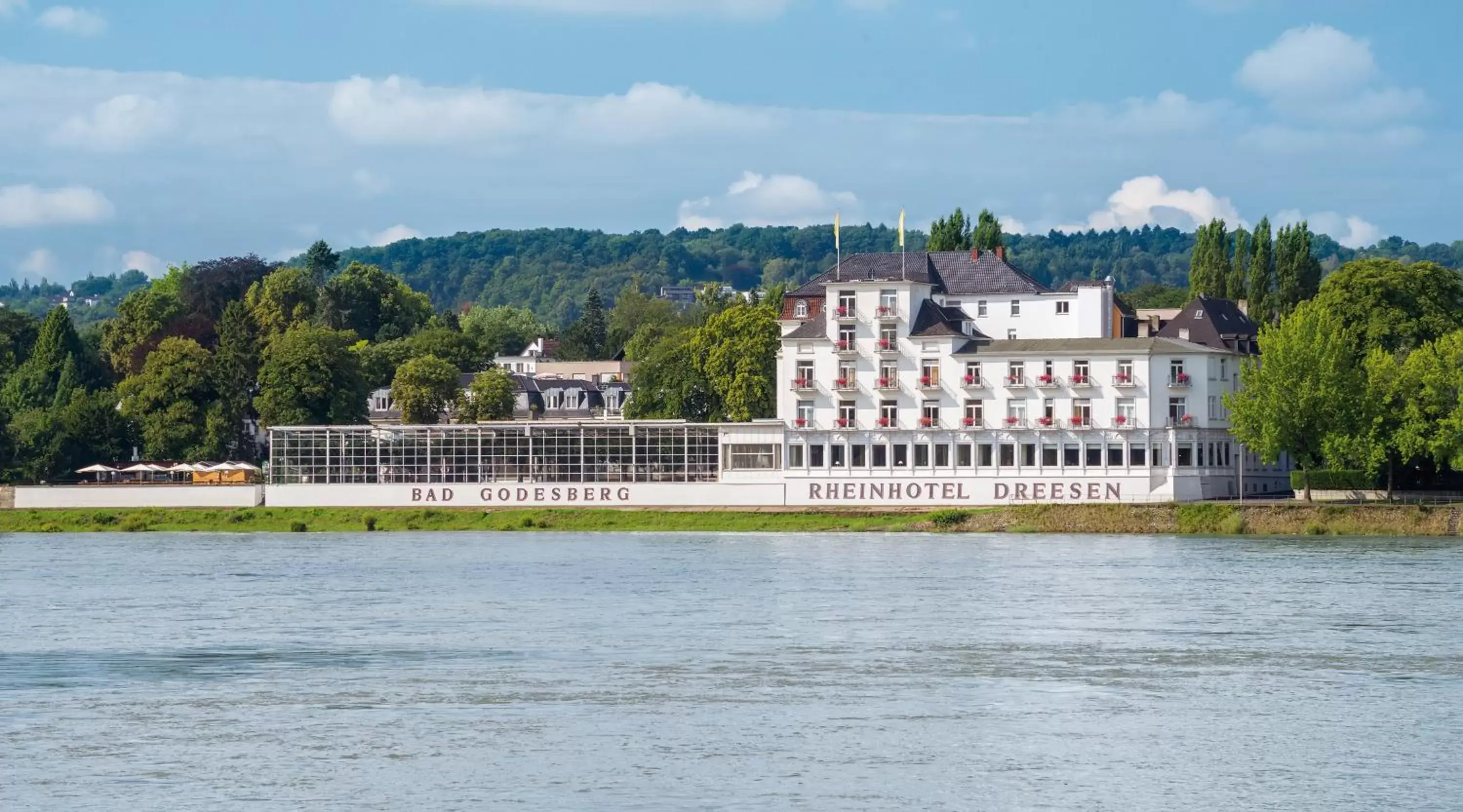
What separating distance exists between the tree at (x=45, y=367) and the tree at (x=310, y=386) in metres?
33.6

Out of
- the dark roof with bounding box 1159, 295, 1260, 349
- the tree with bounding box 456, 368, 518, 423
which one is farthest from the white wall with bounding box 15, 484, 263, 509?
the dark roof with bounding box 1159, 295, 1260, 349

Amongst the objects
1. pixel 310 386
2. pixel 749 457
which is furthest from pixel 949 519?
pixel 310 386

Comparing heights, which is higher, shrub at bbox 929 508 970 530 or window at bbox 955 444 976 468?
window at bbox 955 444 976 468

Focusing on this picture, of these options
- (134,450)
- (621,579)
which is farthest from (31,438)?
(621,579)

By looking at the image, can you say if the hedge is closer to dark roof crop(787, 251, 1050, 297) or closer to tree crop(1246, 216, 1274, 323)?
dark roof crop(787, 251, 1050, 297)

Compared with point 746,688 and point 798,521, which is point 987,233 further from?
point 746,688

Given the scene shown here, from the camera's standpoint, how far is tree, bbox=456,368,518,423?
14412 cm

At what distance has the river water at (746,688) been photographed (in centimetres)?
3347

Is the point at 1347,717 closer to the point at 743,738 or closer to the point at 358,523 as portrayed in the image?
the point at 743,738

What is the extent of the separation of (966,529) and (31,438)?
69.8 m

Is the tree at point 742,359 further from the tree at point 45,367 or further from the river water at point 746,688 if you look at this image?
the tree at point 45,367

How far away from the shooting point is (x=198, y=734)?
3847cm

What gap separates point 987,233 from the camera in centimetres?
14762

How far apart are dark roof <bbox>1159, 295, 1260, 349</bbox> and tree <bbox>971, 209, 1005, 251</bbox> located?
784 inches
